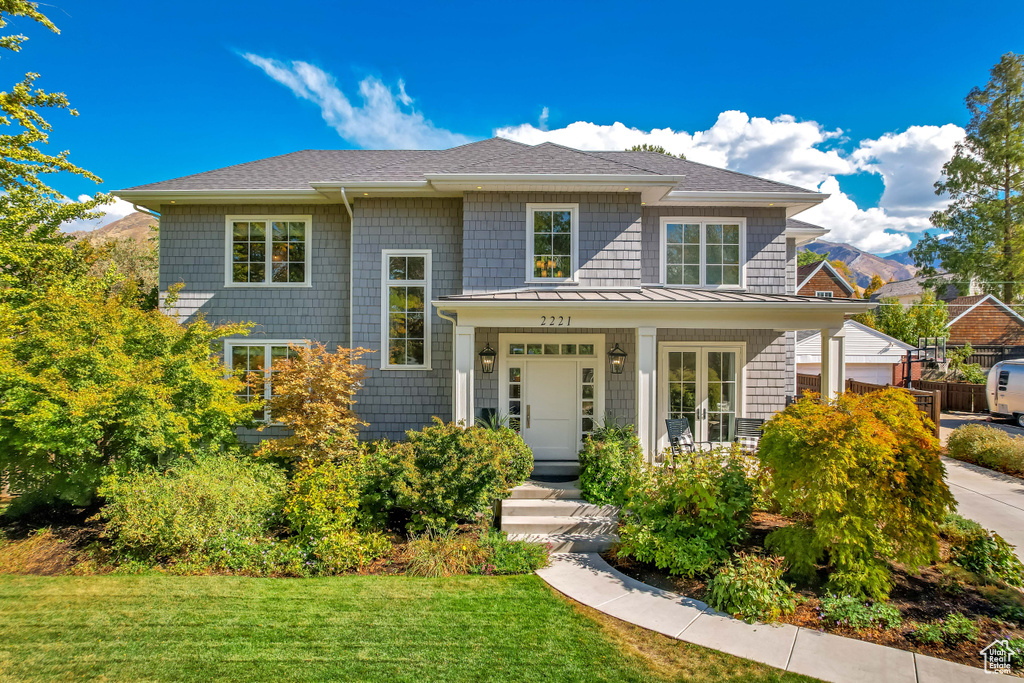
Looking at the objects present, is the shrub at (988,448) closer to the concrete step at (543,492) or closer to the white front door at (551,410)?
the white front door at (551,410)

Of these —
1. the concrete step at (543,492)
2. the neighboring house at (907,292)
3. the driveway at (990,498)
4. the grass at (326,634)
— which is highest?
the neighboring house at (907,292)

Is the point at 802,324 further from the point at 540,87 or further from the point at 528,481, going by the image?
the point at 540,87

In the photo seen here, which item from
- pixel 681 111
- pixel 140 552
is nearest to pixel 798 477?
pixel 140 552

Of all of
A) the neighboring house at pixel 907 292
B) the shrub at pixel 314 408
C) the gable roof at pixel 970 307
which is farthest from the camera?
the neighboring house at pixel 907 292

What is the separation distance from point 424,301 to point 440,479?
4.29 meters

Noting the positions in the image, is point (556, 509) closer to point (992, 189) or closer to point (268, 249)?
point (268, 249)

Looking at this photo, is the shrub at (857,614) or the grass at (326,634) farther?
the shrub at (857,614)

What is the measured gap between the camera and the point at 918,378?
2105cm

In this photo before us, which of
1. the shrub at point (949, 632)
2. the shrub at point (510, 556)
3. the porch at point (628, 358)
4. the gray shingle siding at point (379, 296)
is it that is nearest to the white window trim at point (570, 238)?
the porch at point (628, 358)

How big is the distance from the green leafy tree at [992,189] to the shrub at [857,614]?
2957cm

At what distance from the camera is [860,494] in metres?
4.98

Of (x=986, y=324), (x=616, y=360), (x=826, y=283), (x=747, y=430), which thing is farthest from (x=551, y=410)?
(x=986, y=324)

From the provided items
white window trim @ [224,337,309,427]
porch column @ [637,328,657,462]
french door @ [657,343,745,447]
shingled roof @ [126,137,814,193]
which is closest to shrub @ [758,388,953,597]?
porch column @ [637,328,657,462]

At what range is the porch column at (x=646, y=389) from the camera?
25.9ft
